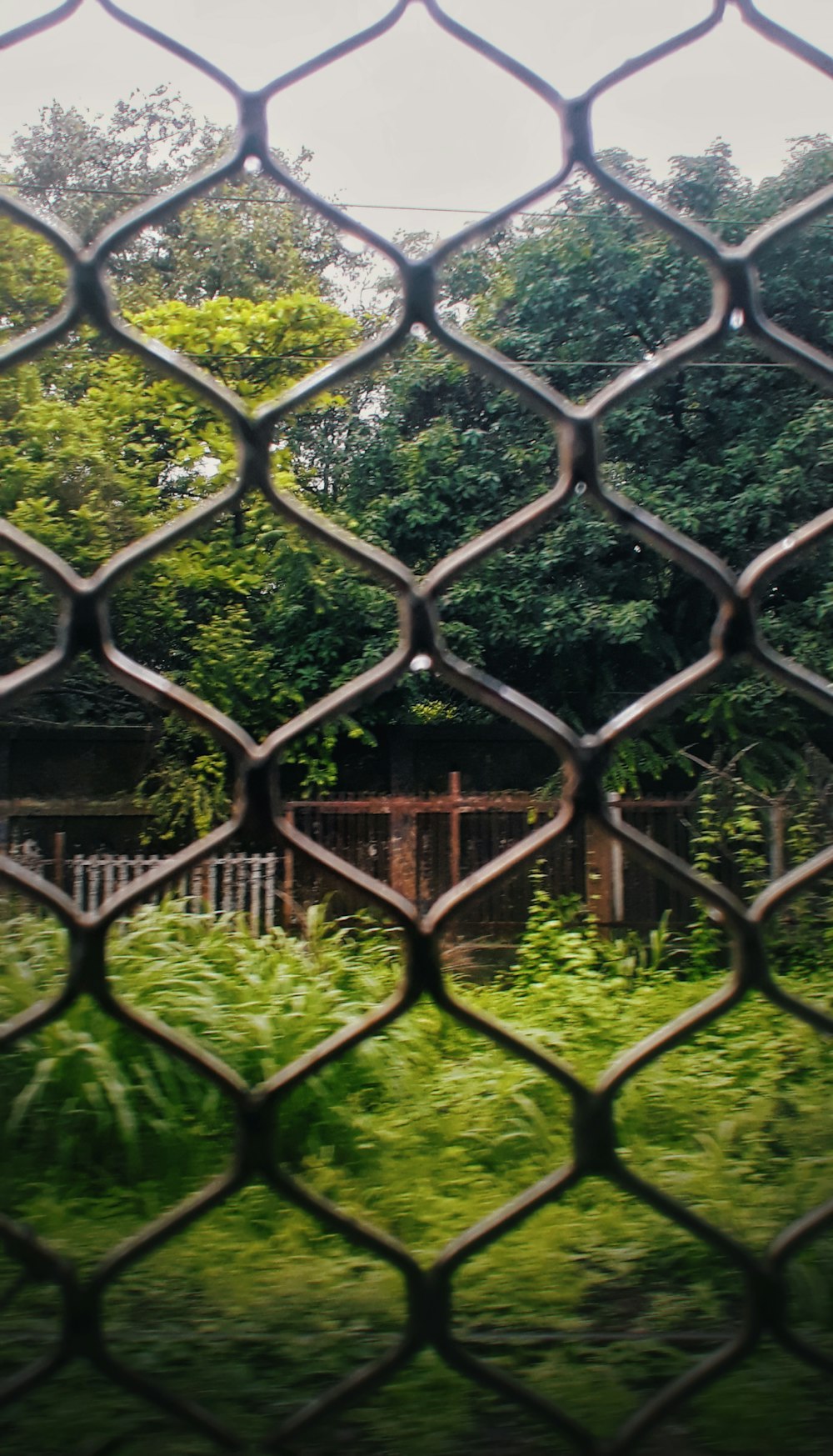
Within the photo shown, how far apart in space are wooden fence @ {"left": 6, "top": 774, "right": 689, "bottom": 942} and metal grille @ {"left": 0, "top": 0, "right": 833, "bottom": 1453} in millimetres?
3118

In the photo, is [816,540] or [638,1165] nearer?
[816,540]

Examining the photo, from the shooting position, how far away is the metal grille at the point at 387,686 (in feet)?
1.86

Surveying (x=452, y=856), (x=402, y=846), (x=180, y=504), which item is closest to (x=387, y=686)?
(x=180, y=504)

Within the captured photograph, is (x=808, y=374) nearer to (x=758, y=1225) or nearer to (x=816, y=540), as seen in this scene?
(x=816, y=540)

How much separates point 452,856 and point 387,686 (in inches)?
143

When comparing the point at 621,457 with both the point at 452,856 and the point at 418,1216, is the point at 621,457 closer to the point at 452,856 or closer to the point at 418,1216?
the point at 452,856

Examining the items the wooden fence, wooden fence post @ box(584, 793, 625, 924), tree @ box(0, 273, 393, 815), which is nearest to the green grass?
tree @ box(0, 273, 393, 815)

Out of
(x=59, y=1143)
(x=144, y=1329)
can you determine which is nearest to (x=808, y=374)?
(x=144, y=1329)

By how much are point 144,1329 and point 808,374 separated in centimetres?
72

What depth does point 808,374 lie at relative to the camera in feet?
2.22

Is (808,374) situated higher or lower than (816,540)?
higher

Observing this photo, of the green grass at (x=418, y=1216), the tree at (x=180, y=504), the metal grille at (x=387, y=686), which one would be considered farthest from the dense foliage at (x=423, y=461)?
the green grass at (x=418, y=1216)

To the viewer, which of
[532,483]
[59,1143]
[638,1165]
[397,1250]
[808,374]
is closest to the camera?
[397,1250]

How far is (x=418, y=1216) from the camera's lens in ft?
2.46
